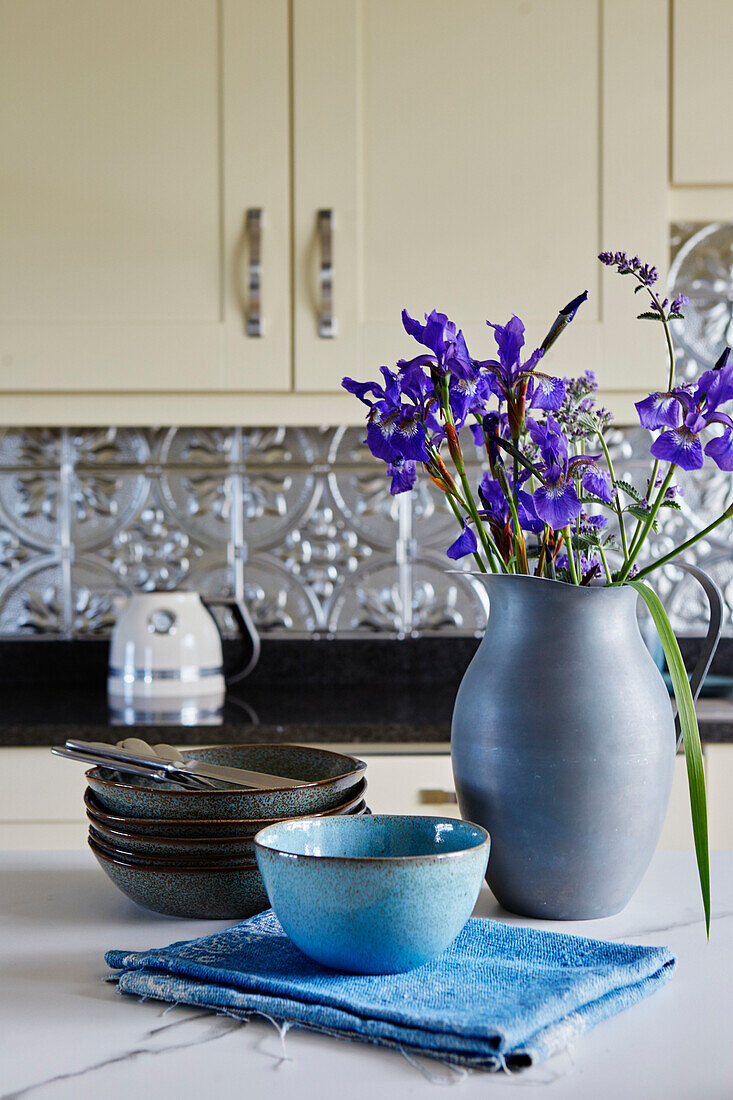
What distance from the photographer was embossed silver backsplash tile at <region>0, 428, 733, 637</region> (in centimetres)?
228

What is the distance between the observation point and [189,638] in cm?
195

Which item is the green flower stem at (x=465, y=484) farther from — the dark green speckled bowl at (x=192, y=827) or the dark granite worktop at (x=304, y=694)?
the dark granite worktop at (x=304, y=694)

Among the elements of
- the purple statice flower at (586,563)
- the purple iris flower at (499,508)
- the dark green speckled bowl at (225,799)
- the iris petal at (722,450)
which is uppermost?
the iris petal at (722,450)

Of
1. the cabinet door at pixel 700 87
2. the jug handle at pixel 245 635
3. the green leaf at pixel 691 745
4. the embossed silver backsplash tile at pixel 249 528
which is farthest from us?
the embossed silver backsplash tile at pixel 249 528

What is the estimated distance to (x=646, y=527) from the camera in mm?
688

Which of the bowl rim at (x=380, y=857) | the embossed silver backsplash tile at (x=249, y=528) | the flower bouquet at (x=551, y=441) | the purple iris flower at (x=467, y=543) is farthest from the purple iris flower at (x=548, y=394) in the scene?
the embossed silver backsplash tile at (x=249, y=528)

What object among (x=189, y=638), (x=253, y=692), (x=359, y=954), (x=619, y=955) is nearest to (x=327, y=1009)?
(x=359, y=954)

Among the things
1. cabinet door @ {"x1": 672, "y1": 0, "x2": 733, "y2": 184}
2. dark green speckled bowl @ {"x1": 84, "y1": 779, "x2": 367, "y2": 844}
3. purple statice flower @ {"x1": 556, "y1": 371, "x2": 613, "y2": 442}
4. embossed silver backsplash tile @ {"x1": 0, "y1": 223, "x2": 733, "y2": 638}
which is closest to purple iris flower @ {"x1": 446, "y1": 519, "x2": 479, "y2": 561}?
purple statice flower @ {"x1": 556, "y1": 371, "x2": 613, "y2": 442}

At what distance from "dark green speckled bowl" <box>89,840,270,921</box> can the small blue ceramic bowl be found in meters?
0.10

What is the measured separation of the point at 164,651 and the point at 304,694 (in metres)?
0.35

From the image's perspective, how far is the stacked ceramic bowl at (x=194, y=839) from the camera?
0.71m

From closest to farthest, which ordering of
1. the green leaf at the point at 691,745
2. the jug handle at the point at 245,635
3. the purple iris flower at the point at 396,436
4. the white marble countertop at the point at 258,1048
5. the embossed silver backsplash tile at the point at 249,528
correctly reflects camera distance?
the white marble countertop at the point at 258,1048, the green leaf at the point at 691,745, the purple iris flower at the point at 396,436, the jug handle at the point at 245,635, the embossed silver backsplash tile at the point at 249,528

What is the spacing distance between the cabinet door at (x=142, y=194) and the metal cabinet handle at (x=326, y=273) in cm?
7

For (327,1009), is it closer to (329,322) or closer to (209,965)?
(209,965)
